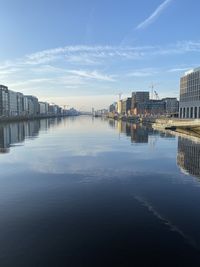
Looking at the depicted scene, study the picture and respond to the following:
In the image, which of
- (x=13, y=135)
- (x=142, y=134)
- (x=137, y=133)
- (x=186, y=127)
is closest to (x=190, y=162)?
(x=142, y=134)

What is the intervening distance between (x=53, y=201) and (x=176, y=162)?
21.4 meters

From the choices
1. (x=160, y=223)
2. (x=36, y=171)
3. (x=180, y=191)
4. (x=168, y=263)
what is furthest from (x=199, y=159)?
(x=168, y=263)

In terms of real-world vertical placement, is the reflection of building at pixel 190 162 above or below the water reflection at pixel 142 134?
above

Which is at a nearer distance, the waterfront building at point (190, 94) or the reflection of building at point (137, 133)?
the reflection of building at point (137, 133)

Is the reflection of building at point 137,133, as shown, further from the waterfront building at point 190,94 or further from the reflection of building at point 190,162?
the waterfront building at point 190,94

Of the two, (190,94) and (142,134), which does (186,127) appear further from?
(190,94)

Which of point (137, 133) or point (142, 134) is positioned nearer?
point (142, 134)

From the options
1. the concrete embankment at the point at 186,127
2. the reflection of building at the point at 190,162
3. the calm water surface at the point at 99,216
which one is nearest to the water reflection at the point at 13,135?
the calm water surface at the point at 99,216

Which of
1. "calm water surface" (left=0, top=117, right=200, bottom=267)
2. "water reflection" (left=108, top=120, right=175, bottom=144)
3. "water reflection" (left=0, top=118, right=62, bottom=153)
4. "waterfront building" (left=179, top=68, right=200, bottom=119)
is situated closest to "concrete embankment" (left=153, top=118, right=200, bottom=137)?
"water reflection" (left=108, top=120, right=175, bottom=144)

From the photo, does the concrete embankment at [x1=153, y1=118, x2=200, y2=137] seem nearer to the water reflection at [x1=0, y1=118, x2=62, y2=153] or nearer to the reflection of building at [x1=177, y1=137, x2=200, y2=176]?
the reflection of building at [x1=177, y1=137, x2=200, y2=176]

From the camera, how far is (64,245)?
13805 millimetres

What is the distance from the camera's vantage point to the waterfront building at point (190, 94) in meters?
154

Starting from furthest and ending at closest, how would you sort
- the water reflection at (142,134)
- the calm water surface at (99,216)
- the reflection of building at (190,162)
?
the water reflection at (142,134) < the reflection of building at (190,162) < the calm water surface at (99,216)

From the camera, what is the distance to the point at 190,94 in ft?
541
